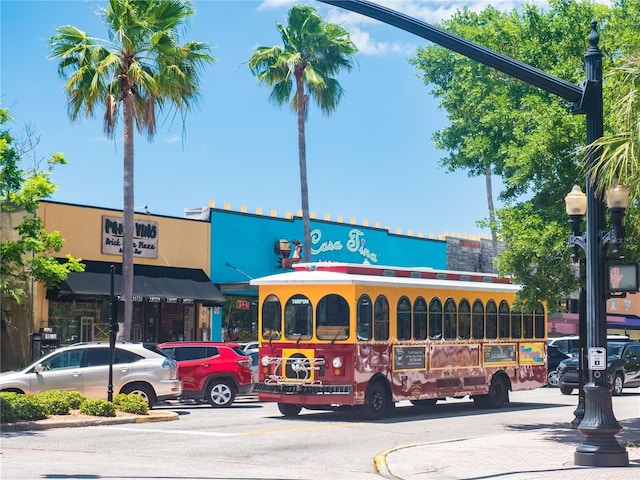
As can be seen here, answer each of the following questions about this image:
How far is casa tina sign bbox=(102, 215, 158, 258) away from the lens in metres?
36.0

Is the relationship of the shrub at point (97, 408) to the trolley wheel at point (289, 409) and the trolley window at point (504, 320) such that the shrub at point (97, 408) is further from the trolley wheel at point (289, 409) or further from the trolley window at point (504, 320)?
the trolley window at point (504, 320)

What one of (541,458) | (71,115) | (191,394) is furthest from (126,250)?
(541,458)

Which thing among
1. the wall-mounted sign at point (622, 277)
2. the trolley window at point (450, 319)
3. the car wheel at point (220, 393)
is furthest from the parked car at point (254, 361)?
the wall-mounted sign at point (622, 277)

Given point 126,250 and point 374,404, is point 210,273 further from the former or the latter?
point 374,404

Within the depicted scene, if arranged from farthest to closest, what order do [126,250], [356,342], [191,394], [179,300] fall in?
[179,300] < [126,250] < [191,394] < [356,342]

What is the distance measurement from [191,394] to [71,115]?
9.91m

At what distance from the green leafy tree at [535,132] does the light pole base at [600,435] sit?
4.98m

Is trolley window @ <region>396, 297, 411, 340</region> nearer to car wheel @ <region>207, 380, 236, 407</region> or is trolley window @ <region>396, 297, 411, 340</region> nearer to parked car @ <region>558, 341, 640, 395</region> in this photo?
car wheel @ <region>207, 380, 236, 407</region>

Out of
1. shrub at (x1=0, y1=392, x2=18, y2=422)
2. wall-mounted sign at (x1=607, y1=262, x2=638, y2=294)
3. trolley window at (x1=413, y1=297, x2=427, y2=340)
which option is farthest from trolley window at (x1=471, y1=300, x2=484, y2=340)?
shrub at (x1=0, y1=392, x2=18, y2=422)

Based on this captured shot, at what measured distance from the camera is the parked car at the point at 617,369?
33625mm

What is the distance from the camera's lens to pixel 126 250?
102ft

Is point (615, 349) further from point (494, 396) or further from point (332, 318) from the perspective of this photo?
point (332, 318)

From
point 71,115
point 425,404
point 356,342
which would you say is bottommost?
point 425,404

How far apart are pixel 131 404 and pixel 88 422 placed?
1.65 meters
